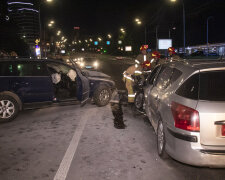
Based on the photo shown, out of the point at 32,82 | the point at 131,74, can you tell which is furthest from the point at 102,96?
the point at 32,82

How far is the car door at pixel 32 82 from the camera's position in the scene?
7.97 m

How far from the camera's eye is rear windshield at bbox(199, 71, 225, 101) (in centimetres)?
388

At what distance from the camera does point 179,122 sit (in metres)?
3.96

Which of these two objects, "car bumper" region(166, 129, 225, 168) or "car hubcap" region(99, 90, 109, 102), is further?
"car hubcap" region(99, 90, 109, 102)

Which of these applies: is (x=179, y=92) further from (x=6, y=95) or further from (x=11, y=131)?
(x=6, y=95)

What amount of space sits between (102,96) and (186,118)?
5.93m

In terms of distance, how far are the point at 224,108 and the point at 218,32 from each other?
8820 cm

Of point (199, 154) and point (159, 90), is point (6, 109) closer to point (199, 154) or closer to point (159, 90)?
point (159, 90)

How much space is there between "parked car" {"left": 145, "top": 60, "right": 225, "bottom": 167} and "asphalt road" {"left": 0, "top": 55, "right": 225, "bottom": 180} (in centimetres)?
55

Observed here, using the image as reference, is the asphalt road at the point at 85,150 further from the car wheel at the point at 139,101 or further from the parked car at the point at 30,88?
the car wheel at the point at 139,101

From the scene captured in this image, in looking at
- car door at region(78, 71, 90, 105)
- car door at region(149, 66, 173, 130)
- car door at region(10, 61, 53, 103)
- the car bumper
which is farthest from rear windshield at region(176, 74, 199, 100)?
car door at region(10, 61, 53, 103)

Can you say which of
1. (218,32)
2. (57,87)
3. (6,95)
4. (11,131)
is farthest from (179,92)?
(218,32)

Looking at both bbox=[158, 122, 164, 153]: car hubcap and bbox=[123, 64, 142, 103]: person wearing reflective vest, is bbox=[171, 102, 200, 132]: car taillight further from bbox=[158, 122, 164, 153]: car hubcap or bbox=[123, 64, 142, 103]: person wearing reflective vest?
bbox=[123, 64, 142, 103]: person wearing reflective vest

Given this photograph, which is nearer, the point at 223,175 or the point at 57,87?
the point at 223,175
